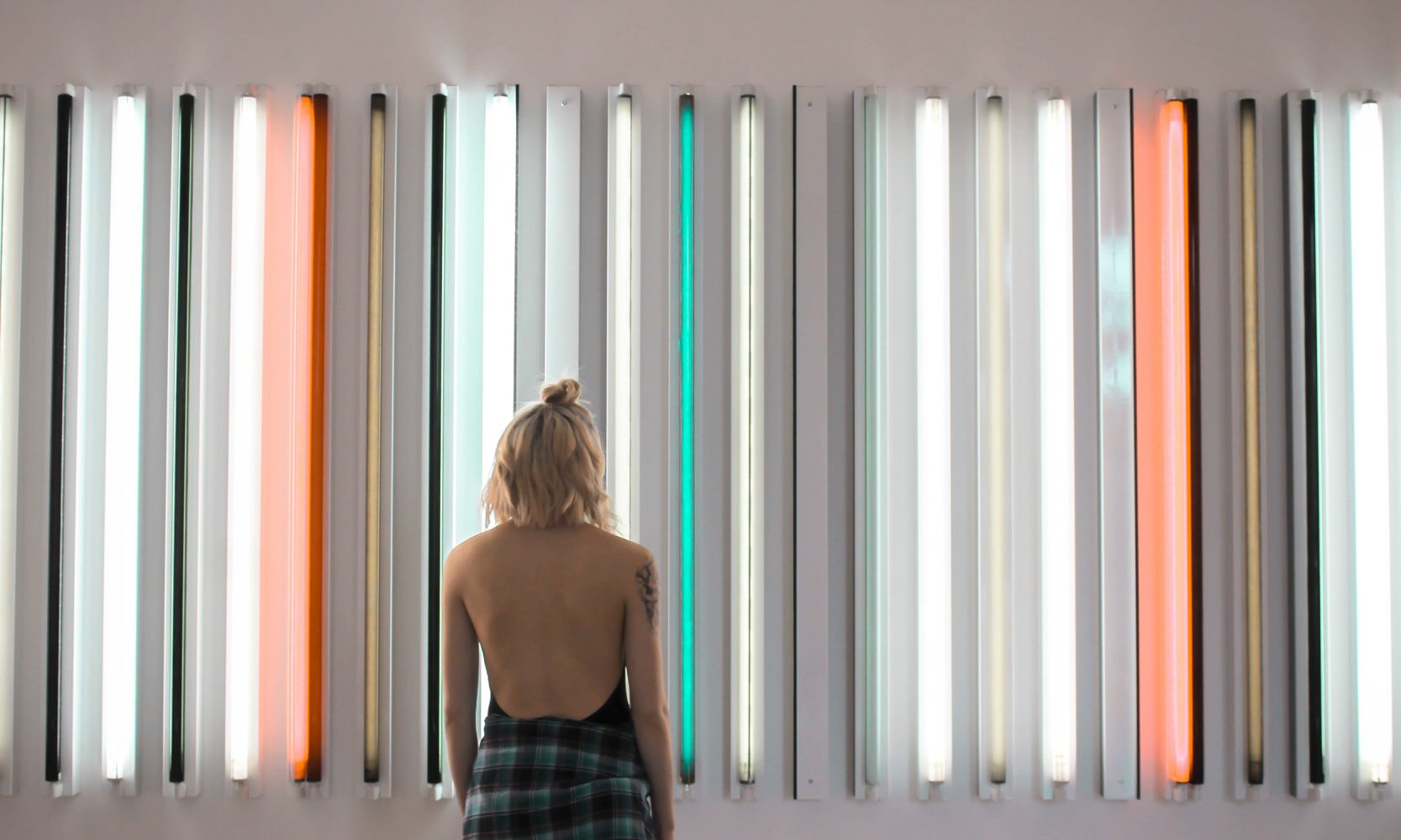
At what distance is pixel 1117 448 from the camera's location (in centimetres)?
281

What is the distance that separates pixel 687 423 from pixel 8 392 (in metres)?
1.85

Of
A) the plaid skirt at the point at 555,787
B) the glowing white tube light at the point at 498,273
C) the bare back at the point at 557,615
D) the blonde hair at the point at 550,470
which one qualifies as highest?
the glowing white tube light at the point at 498,273

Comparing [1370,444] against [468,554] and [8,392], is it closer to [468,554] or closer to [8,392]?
[468,554]

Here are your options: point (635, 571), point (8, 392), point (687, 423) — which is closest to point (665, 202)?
point (687, 423)

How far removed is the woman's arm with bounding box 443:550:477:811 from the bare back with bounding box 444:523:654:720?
0.07m

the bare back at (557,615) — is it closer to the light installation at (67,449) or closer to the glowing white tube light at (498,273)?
the glowing white tube light at (498,273)

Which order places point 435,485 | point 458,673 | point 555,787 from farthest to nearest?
point 435,485
point 458,673
point 555,787

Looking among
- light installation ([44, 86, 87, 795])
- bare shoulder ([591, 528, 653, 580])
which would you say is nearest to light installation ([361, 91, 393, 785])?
light installation ([44, 86, 87, 795])

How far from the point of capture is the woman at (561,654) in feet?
5.75

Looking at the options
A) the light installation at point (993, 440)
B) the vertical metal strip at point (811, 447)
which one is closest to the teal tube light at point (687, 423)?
the vertical metal strip at point (811, 447)

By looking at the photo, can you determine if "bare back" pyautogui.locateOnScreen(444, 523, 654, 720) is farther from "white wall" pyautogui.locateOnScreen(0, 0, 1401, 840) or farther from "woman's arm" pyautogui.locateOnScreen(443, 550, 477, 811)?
"white wall" pyautogui.locateOnScreen(0, 0, 1401, 840)

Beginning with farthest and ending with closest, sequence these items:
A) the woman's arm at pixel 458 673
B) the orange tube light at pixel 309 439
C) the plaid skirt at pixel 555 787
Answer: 1. the orange tube light at pixel 309 439
2. the woman's arm at pixel 458 673
3. the plaid skirt at pixel 555 787

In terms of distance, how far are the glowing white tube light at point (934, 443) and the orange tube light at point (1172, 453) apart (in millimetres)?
532

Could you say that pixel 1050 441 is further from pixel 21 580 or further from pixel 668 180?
pixel 21 580
